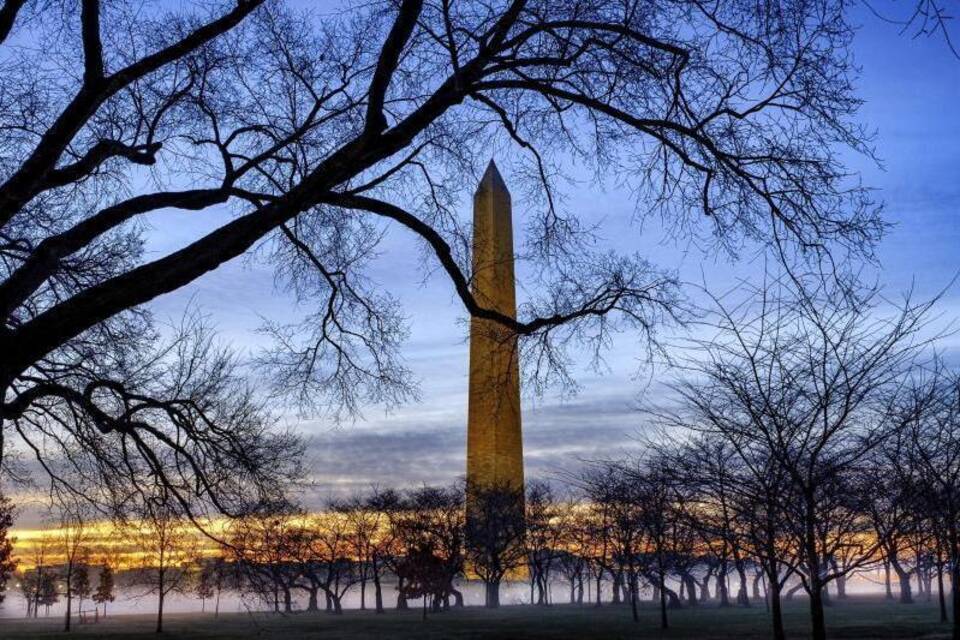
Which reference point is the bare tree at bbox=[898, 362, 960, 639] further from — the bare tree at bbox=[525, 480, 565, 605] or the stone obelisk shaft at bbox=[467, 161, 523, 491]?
the bare tree at bbox=[525, 480, 565, 605]

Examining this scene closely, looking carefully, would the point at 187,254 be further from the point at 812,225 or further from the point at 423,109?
the point at 812,225

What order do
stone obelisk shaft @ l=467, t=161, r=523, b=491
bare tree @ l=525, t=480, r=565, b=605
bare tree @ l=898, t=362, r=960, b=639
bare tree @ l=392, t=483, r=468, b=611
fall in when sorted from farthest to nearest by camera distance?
bare tree @ l=525, t=480, r=565, b=605
bare tree @ l=392, t=483, r=468, b=611
stone obelisk shaft @ l=467, t=161, r=523, b=491
bare tree @ l=898, t=362, r=960, b=639

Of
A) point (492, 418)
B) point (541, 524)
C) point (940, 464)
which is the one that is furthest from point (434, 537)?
point (940, 464)

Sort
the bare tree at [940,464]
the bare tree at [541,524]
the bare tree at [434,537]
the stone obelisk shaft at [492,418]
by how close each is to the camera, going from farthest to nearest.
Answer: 1. the bare tree at [541,524]
2. the bare tree at [434,537]
3. the stone obelisk shaft at [492,418]
4. the bare tree at [940,464]

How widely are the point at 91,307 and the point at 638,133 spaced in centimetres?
482

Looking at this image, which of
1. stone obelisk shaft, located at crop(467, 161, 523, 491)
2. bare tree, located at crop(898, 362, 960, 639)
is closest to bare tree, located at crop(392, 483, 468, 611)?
stone obelisk shaft, located at crop(467, 161, 523, 491)

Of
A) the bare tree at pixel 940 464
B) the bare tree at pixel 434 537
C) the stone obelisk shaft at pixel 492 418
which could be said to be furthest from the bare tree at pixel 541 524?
the bare tree at pixel 940 464

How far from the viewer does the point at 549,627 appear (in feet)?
110

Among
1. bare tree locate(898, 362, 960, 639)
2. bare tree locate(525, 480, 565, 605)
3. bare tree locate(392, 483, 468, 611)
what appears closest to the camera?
bare tree locate(898, 362, 960, 639)

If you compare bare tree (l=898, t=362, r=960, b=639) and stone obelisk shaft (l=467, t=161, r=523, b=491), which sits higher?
stone obelisk shaft (l=467, t=161, r=523, b=491)

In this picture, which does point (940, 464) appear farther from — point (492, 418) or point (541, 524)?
point (541, 524)

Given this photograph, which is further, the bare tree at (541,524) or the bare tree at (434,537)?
the bare tree at (541,524)

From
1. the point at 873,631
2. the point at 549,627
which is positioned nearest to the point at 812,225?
the point at 873,631

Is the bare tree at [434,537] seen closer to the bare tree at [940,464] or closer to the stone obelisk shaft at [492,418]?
the stone obelisk shaft at [492,418]
